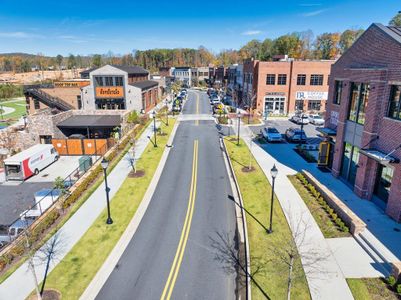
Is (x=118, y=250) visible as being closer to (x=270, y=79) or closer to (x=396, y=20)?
(x=270, y=79)

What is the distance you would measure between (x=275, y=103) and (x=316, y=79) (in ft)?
28.0

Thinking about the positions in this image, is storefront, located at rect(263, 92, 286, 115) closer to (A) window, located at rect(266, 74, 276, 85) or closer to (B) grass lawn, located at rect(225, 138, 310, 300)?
(A) window, located at rect(266, 74, 276, 85)

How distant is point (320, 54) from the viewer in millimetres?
108375

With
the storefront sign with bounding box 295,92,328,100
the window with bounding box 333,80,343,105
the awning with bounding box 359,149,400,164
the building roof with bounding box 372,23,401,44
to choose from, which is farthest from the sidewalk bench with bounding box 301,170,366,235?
the storefront sign with bounding box 295,92,328,100

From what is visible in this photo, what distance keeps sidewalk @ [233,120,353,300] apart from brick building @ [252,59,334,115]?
35134 mm

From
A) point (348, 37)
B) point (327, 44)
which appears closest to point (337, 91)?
point (348, 37)

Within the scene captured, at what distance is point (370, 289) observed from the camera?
11.6 metres

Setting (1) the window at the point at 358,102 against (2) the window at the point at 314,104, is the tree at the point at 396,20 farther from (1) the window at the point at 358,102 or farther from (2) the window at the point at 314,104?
(1) the window at the point at 358,102

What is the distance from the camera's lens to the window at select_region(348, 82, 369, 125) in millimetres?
19719

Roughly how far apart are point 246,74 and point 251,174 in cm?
4417

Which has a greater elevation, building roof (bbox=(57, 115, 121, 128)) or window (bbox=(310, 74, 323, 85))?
window (bbox=(310, 74, 323, 85))

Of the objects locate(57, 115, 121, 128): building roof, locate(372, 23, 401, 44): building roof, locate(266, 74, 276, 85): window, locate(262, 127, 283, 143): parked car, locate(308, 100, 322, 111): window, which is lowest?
locate(262, 127, 283, 143): parked car

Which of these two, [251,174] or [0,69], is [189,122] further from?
[0,69]

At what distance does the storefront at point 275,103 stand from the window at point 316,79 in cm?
580
